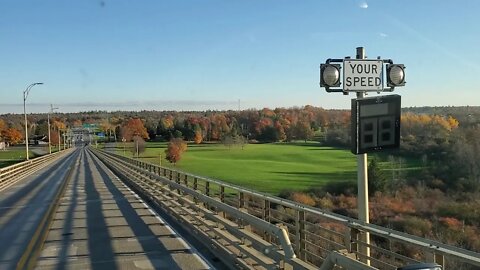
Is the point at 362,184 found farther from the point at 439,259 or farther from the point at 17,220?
the point at 17,220

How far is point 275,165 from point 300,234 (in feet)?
401

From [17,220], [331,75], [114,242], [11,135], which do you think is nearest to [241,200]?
[114,242]

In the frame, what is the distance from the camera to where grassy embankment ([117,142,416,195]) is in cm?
9264

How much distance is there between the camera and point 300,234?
736cm

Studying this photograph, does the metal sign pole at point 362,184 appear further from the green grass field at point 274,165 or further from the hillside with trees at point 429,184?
the green grass field at point 274,165

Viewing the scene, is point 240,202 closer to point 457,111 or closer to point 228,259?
point 228,259

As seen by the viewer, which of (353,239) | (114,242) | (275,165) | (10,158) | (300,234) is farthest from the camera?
(275,165)

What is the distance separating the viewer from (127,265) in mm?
9125

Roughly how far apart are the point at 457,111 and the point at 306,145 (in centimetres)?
7304

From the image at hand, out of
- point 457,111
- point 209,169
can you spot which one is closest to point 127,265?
point 209,169

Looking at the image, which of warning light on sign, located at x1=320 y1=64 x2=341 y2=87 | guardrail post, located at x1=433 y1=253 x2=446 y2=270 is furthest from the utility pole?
guardrail post, located at x1=433 y1=253 x2=446 y2=270

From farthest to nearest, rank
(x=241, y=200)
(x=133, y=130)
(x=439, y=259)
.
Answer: (x=133, y=130) < (x=241, y=200) < (x=439, y=259)

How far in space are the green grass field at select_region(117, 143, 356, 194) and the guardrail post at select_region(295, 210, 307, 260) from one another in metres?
71.2

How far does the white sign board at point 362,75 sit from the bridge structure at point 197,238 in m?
1.70
